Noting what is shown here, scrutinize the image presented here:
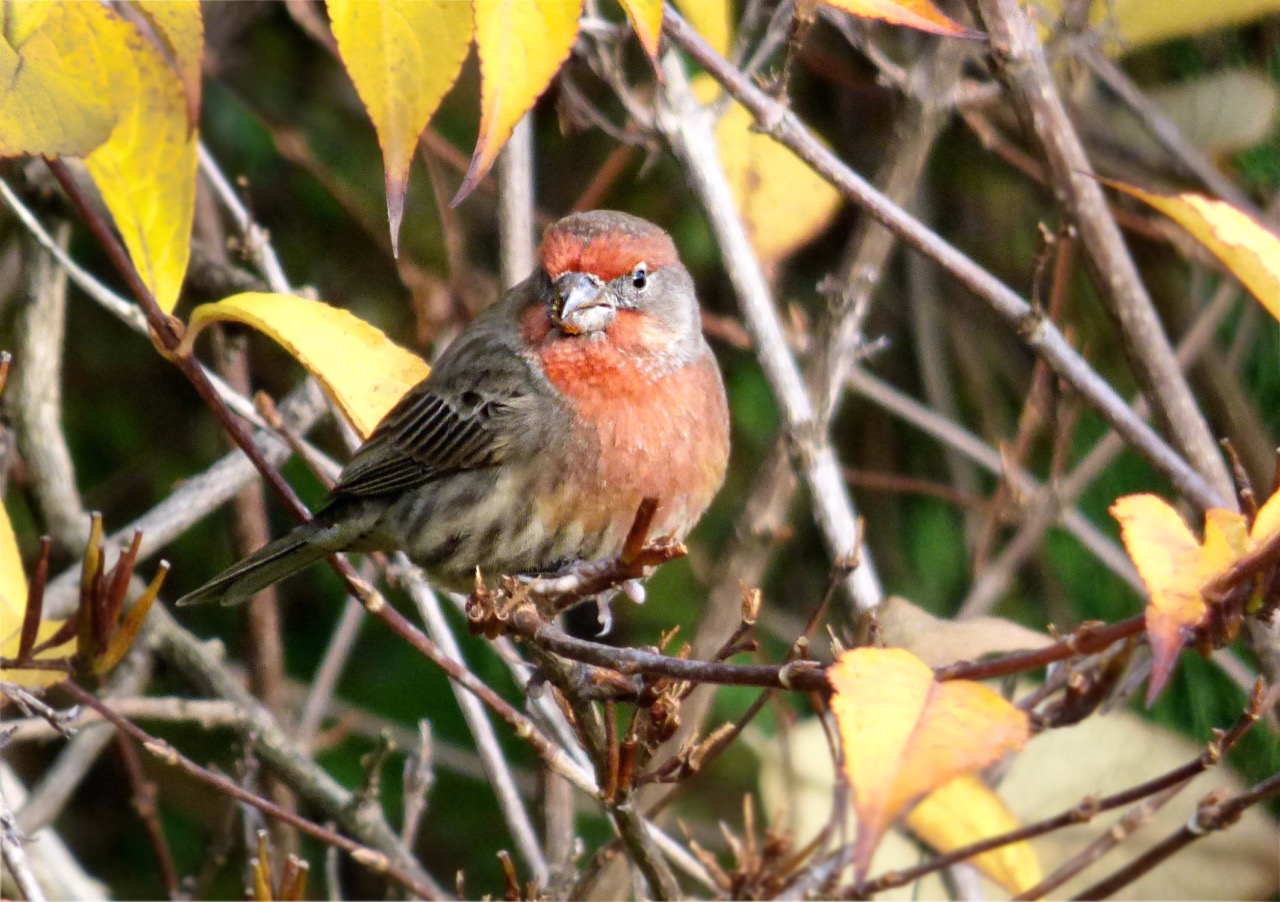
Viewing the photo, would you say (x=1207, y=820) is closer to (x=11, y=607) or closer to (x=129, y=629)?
(x=129, y=629)

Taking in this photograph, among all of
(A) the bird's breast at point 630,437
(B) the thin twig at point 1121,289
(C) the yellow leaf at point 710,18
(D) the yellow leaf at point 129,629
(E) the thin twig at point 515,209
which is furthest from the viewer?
(E) the thin twig at point 515,209

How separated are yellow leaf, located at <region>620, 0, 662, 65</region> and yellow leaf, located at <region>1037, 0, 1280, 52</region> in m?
2.01

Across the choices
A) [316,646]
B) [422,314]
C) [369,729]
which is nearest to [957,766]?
[422,314]

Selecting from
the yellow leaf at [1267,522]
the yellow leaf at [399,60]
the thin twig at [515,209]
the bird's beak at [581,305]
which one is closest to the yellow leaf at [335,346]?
the yellow leaf at [399,60]

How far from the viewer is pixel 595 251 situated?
3393 mm

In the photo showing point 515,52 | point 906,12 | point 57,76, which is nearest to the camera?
point 515,52

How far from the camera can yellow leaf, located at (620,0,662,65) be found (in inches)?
71.7

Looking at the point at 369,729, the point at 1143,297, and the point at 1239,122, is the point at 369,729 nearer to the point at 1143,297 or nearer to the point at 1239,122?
the point at 1143,297

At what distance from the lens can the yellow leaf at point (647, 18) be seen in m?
1.82

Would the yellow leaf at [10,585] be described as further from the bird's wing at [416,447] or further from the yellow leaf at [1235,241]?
the yellow leaf at [1235,241]

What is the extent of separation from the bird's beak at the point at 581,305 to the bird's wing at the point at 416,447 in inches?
11.4

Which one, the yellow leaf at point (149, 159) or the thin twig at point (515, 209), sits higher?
the yellow leaf at point (149, 159)

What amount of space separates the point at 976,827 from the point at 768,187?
1793 mm

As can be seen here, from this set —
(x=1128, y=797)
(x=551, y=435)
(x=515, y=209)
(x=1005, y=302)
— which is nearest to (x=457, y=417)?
(x=551, y=435)
